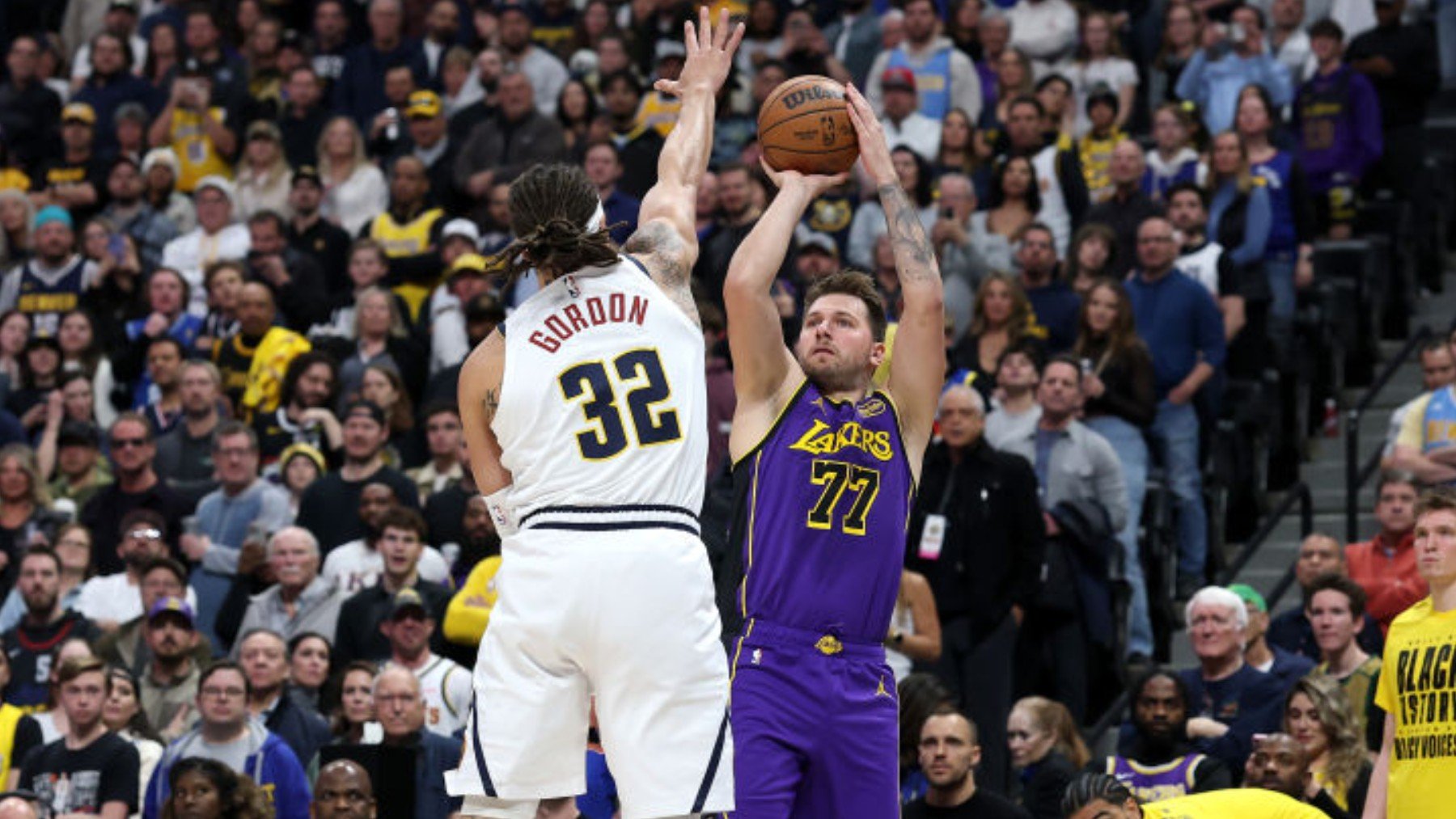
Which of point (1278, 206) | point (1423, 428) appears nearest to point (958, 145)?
point (1278, 206)

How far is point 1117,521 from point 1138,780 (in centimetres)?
247

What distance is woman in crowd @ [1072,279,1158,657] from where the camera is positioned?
14.8 m

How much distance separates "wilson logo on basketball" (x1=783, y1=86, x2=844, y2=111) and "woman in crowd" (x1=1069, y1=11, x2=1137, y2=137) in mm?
9637

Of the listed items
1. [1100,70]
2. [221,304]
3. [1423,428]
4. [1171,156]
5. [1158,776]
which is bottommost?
[1158,776]

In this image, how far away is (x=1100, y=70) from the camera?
60.2ft

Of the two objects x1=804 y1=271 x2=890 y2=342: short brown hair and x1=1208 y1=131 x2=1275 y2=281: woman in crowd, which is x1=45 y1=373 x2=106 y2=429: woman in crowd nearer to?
x1=1208 y1=131 x2=1275 y2=281: woman in crowd

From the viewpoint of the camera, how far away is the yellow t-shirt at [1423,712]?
9.67 metres

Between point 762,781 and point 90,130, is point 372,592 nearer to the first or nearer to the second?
point 762,781

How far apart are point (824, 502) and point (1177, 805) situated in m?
2.59

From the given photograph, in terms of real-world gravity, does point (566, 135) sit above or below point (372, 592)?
above

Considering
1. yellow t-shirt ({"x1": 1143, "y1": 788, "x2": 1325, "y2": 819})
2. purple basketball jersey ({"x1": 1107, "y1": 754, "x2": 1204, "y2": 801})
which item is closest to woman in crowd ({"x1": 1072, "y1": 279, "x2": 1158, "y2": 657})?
purple basketball jersey ({"x1": 1107, "y1": 754, "x2": 1204, "y2": 801})

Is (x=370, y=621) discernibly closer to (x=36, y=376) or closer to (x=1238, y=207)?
(x=36, y=376)

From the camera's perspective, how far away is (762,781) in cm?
815

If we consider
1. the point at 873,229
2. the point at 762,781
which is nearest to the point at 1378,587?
the point at 873,229
